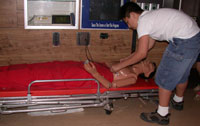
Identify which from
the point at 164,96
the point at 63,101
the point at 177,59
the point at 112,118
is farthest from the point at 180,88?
the point at 63,101

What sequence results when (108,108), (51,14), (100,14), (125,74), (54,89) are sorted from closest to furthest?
(54,89)
(108,108)
(125,74)
(100,14)
(51,14)

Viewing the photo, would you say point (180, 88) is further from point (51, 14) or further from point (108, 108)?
point (51, 14)

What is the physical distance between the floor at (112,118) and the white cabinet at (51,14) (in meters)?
1.16

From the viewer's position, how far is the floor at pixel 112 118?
234cm

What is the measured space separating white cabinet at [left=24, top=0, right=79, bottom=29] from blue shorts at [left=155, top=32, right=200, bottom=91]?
136 cm

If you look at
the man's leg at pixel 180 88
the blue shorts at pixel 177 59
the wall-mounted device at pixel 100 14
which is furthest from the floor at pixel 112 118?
the wall-mounted device at pixel 100 14

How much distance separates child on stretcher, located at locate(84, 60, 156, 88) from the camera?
94.3 inches

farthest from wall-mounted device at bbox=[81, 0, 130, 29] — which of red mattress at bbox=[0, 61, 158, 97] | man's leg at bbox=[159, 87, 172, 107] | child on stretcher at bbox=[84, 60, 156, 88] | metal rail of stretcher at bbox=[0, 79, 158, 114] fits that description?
man's leg at bbox=[159, 87, 172, 107]

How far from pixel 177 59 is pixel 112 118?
3.14 ft

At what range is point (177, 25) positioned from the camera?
2.14 meters

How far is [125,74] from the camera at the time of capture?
2646mm

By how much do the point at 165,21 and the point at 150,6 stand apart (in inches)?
44.2

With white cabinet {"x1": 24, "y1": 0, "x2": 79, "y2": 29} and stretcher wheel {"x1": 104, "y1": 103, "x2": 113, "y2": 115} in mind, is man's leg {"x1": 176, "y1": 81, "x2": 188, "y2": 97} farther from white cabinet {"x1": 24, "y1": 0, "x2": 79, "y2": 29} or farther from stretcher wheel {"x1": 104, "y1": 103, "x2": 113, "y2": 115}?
white cabinet {"x1": 24, "y1": 0, "x2": 79, "y2": 29}

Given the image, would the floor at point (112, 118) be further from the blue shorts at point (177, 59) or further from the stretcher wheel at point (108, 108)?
the blue shorts at point (177, 59)
